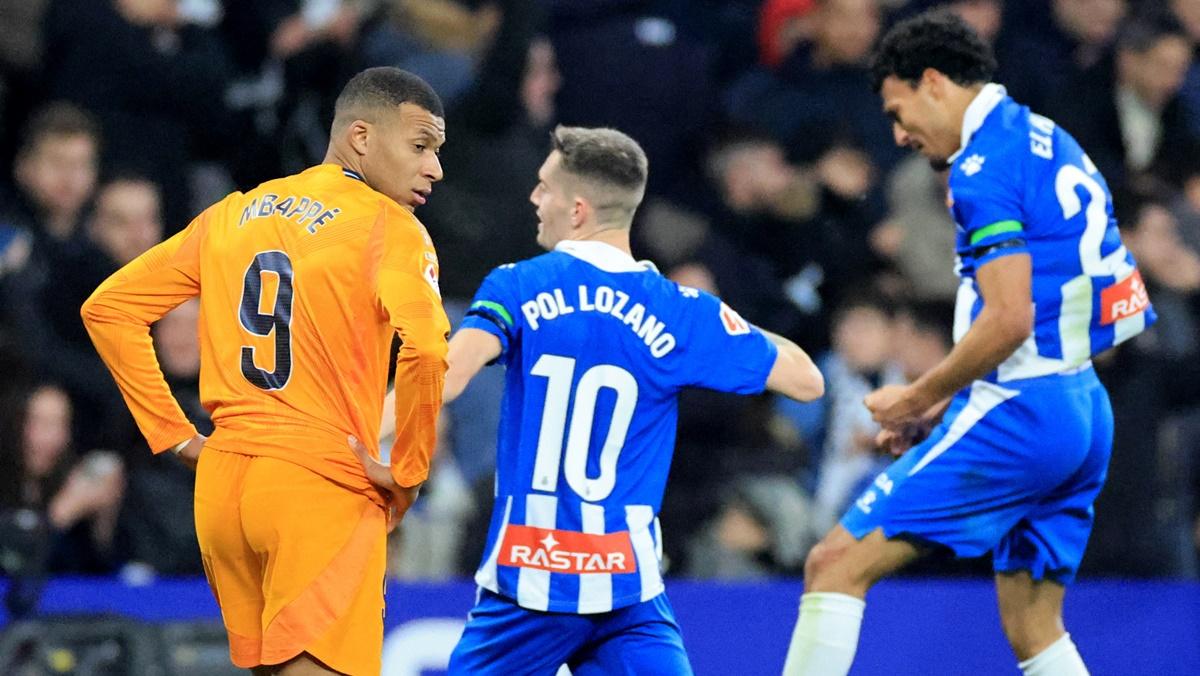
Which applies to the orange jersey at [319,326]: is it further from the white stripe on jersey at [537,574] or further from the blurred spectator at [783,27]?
the blurred spectator at [783,27]

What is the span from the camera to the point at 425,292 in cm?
402

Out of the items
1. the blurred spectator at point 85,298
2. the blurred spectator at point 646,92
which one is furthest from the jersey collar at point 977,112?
the blurred spectator at point 85,298

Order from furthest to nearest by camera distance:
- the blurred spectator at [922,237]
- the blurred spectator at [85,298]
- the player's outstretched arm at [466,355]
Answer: the blurred spectator at [922,237] → the blurred spectator at [85,298] → the player's outstretched arm at [466,355]

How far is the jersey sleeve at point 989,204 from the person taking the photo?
4.88 metres

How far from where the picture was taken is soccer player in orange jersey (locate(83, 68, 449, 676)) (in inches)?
159

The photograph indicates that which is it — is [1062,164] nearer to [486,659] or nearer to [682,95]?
[486,659]

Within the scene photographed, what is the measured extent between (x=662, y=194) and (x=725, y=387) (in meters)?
4.77

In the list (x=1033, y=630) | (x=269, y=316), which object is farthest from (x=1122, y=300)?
(x=269, y=316)

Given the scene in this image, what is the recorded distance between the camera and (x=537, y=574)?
457 centimetres

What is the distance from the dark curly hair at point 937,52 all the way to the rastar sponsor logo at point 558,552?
181cm

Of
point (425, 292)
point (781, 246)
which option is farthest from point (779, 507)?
point (425, 292)

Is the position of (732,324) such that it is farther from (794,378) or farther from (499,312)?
(499,312)

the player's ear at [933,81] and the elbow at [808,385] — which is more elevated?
the player's ear at [933,81]

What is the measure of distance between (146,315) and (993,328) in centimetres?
237
